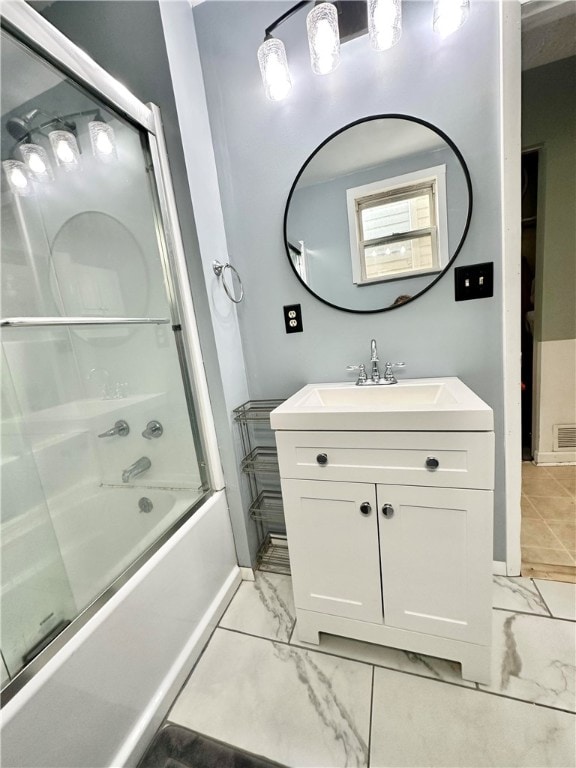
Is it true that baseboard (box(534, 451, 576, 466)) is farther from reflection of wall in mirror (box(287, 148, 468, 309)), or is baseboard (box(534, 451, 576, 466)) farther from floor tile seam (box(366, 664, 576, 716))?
reflection of wall in mirror (box(287, 148, 468, 309))

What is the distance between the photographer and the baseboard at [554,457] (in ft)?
6.22

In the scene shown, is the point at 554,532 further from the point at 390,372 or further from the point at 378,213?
the point at 378,213

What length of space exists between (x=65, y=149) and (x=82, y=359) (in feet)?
2.75

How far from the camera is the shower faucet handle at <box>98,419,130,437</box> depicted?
1.28m

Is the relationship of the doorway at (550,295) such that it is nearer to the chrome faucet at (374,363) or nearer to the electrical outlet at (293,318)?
the chrome faucet at (374,363)

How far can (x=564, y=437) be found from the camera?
74.4 inches

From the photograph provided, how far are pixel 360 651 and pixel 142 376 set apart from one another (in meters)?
1.34

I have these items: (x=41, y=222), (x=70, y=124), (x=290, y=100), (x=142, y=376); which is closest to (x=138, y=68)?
(x=70, y=124)

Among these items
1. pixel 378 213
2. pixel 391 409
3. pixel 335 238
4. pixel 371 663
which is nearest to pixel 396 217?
pixel 378 213

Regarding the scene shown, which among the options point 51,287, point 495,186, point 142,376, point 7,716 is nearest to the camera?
point 7,716

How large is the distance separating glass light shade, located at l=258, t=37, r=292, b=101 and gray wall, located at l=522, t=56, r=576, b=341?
1.52 meters

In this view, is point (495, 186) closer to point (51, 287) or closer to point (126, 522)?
point (51, 287)

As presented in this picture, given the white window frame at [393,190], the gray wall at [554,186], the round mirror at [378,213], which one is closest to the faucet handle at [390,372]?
the round mirror at [378,213]

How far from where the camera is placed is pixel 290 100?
45.4 inches
